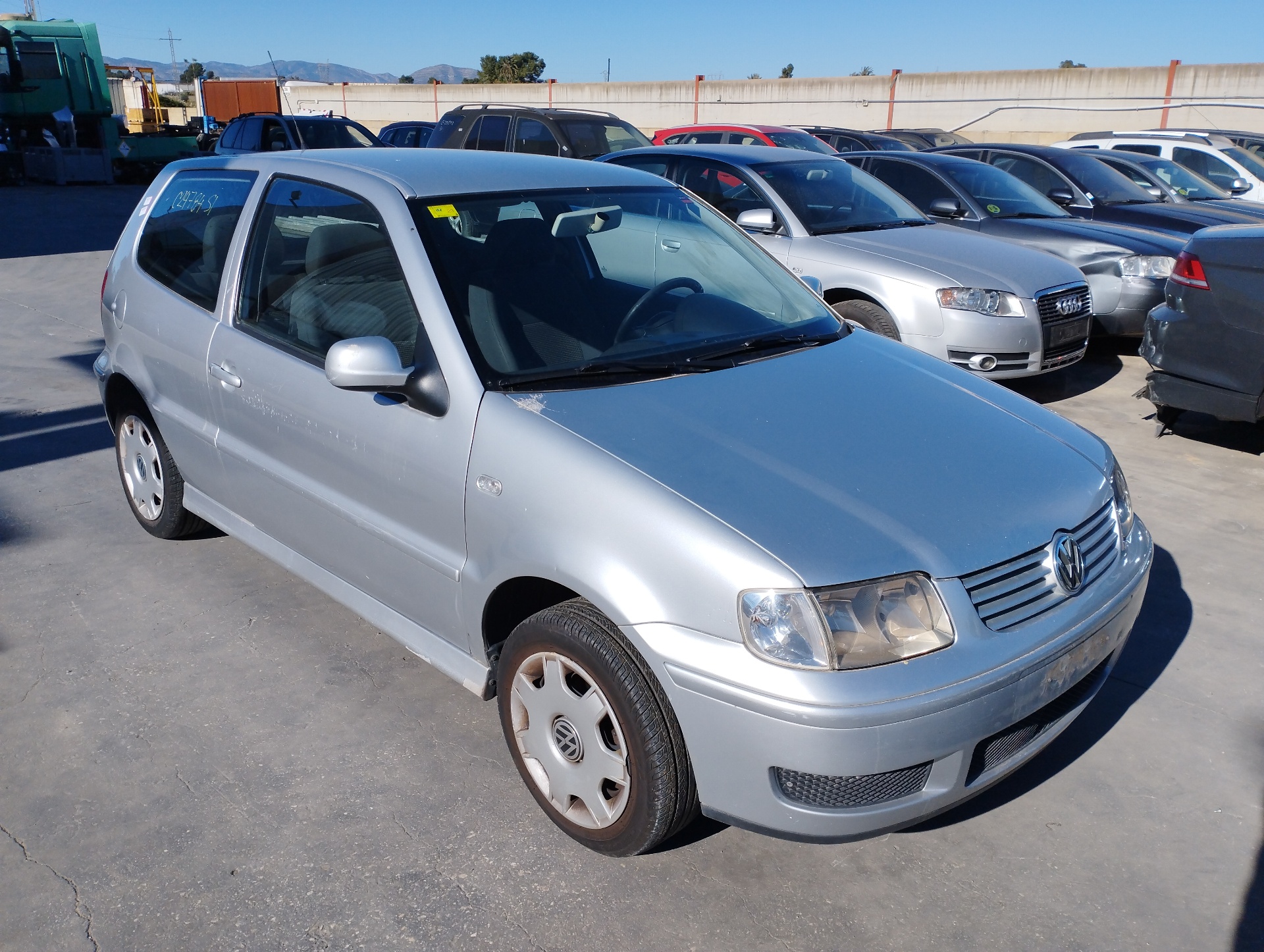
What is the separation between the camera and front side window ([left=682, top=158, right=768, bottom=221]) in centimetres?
738

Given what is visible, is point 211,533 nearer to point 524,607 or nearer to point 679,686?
point 524,607

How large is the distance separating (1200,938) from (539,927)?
161 centimetres

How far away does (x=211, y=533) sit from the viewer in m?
4.70

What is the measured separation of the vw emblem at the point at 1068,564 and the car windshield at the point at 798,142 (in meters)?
10.7

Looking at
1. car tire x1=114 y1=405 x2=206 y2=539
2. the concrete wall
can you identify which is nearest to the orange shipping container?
the concrete wall

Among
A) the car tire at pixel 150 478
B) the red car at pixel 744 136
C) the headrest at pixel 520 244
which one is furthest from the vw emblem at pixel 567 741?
the red car at pixel 744 136

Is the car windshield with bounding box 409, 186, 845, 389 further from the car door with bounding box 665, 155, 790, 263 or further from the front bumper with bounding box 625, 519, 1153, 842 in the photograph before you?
the car door with bounding box 665, 155, 790, 263

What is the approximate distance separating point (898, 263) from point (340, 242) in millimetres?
4263

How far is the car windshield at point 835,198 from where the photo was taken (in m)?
7.25

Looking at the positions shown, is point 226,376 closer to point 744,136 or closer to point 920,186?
point 920,186

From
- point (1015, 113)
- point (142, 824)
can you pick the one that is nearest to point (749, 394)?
point (142, 824)

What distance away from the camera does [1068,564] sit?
8.57ft

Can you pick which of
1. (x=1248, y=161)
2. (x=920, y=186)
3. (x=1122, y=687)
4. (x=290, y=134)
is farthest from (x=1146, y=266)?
(x=290, y=134)

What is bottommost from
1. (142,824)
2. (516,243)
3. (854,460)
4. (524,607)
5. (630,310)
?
(142,824)
